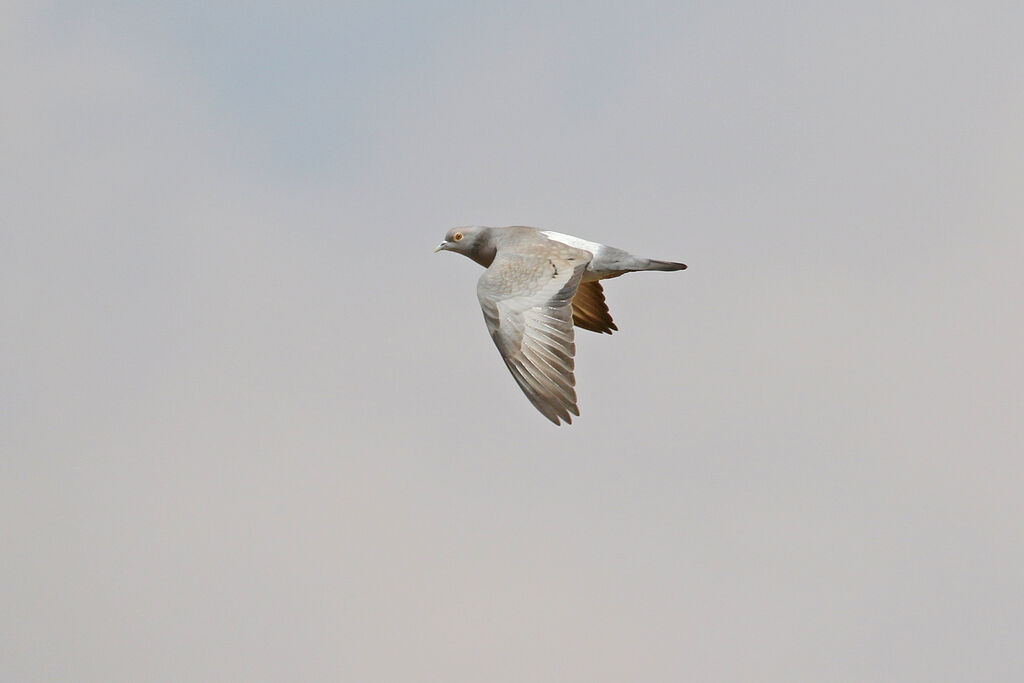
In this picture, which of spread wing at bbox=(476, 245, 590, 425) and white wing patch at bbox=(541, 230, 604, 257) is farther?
white wing patch at bbox=(541, 230, 604, 257)

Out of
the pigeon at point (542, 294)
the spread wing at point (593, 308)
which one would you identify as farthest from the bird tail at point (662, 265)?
the spread wing at point (593, 308)

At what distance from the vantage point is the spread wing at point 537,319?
70.8ft

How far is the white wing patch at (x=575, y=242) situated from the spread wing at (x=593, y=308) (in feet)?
3.31

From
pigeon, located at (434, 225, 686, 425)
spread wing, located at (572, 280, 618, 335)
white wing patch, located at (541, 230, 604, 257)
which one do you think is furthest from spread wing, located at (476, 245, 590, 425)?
spread wing, located at (572, 280, 618, 335)

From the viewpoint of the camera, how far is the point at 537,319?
74.1 feet

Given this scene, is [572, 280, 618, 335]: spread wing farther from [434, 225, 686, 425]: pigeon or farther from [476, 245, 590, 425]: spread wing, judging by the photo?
[476, 245, 590, 425]: spread wing

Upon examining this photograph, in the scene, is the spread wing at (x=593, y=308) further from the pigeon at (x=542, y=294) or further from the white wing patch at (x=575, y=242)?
the white wing patch at (x=575, y=242)

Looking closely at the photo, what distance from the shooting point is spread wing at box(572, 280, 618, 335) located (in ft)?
87.6

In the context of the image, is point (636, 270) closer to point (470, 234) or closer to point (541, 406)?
point (470, 234)

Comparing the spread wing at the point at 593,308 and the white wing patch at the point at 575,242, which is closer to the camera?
the white wing patch at the point at 575,242

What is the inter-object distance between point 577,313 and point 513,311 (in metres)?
4.20

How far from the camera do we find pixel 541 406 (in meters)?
21.4

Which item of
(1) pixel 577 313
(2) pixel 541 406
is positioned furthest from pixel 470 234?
(2) pixel 541 406

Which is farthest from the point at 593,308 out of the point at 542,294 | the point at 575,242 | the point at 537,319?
the point at 537,319
